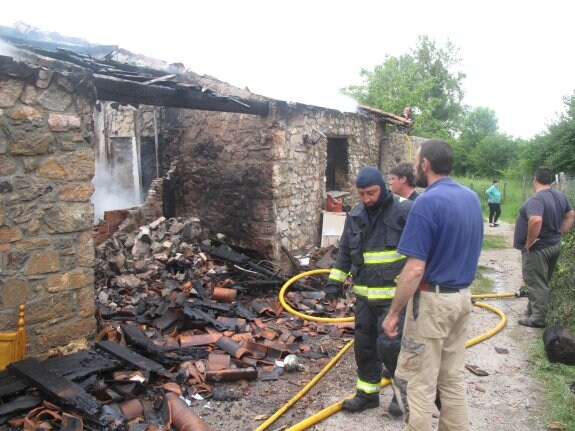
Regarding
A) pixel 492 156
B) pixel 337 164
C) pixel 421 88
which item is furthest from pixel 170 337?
pixel 492 156

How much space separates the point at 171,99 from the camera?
567cm

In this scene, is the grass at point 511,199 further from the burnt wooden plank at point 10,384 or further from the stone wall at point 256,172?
the burnt wooden plank at point 10,384

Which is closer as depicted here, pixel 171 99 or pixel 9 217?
pixel 9 217

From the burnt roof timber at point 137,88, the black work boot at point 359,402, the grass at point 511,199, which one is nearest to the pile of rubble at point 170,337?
the black work boot at point 359,402

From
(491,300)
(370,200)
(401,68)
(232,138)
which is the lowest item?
(491,300)

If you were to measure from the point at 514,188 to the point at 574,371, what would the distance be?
20513 mm

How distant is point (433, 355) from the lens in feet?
8.99

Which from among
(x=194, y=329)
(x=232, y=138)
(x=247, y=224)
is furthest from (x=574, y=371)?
(x=232, y=138)

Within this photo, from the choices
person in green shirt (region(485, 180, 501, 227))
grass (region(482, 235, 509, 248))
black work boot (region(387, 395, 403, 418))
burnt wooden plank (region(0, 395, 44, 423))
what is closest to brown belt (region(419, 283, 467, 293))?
black work boot (region(387, 395, 403, 418))

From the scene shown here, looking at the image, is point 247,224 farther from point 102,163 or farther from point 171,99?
point 102,163

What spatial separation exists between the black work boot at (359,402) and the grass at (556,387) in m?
1.47

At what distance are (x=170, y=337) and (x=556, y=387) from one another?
4.10m

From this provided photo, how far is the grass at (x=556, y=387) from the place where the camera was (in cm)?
365

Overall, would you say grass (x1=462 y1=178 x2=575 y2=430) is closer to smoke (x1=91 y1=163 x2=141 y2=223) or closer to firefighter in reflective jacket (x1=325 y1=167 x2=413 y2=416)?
firefighter in reflective jacket (x1=325 y1=167 x2=413 y2=416)
